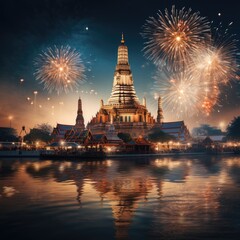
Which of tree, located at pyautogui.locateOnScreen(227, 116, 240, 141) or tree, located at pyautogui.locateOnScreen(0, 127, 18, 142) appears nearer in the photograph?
tree, located at pyautogui.locateOnScreen(227, 116, 240, 141)

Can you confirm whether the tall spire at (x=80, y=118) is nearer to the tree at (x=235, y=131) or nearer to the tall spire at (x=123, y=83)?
the tall spire at (x=123, y=83)

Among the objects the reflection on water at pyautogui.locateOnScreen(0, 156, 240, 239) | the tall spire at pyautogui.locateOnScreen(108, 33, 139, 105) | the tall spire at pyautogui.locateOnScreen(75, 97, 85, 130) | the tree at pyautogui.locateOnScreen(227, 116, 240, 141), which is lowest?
the reflection on water at pyautogui.locateOnScreen(0, 156, 240, 239)

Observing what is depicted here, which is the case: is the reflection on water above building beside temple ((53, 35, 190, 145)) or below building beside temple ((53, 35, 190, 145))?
below

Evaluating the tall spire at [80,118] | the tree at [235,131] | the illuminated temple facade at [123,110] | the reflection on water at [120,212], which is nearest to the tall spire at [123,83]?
the illuminated temple facade at [123,110]

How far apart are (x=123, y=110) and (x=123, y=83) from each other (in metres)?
11.3

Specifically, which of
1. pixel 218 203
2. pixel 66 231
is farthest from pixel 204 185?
pixel 66 231

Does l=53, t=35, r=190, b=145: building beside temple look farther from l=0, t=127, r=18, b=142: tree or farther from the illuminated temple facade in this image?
l=0, t=127, r=18, b=142: tree

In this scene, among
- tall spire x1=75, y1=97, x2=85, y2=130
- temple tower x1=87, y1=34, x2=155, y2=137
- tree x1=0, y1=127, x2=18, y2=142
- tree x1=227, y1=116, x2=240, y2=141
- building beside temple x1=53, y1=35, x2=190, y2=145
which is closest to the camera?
tree x1=227, y1=116, x2=240, y2=141

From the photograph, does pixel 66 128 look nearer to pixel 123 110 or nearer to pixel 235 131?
pixel 123 110

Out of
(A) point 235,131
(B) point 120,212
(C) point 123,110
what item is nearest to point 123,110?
(C) point 123,110

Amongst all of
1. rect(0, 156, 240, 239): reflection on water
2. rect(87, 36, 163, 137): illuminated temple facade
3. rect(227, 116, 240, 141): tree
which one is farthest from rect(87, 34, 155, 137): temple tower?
rect(0, 156, 240, 239): reflection on water

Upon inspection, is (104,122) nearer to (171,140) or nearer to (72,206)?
(171,140)

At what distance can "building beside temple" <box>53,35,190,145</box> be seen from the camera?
12606cm

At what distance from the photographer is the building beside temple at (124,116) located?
126 metres
